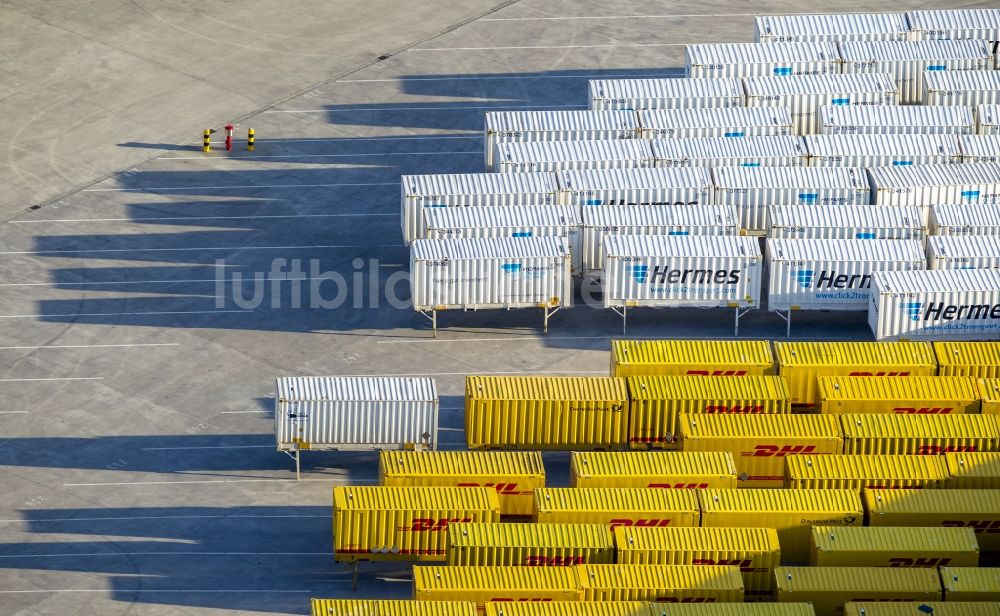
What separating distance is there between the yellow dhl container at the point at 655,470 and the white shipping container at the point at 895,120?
3499 cm

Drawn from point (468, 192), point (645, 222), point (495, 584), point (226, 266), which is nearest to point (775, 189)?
point (645, 222)

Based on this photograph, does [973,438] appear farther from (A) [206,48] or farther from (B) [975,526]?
(A) [206,48]

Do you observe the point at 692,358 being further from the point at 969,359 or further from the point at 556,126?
the point at 556,126

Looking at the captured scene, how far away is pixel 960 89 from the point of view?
142 metres

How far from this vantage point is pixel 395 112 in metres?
150

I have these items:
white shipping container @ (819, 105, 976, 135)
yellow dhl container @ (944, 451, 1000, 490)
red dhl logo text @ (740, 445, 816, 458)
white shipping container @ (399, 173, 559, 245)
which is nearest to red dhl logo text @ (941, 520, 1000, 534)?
yellow dhl container @ (944, 451, 1000, 490)

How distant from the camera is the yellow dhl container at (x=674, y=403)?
113 m

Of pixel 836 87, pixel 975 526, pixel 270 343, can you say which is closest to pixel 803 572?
pixel 975 526

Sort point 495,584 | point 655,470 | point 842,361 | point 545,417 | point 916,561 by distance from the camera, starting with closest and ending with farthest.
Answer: point 495,584, point 916,561, point 655,470, point 545,417, point 842,361

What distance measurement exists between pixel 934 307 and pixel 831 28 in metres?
33.6

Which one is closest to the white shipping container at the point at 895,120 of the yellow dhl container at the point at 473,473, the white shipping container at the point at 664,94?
the white shipping container at the point at 664,94

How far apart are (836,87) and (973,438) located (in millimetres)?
36293

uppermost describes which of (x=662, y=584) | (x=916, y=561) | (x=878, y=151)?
(x=878, y=151)

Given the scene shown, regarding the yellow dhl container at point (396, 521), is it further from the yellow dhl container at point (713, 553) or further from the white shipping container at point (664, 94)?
the white shipping container at point (664, 94)
